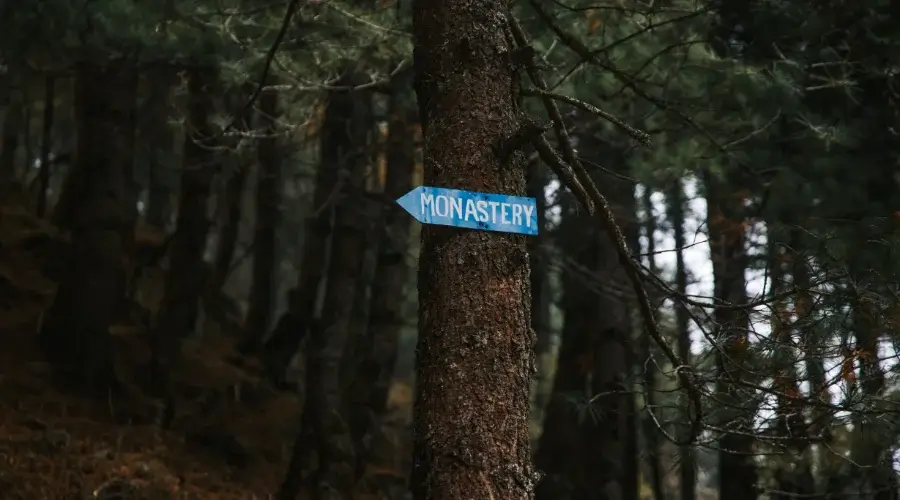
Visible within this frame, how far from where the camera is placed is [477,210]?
10.9 ft

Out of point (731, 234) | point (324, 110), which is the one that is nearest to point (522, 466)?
point (731, 234)

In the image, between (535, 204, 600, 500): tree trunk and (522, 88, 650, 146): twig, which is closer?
(522, 88, 650, 146): twig

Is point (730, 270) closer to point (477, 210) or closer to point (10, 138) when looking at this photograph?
point (477, 210)

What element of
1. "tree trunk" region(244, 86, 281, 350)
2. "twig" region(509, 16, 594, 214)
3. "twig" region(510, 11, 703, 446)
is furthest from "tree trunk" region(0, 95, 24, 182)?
"twig" region(510, 11, 703, 446)

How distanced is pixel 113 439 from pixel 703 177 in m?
6.73

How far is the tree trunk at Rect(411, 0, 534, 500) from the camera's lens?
319 centimetres

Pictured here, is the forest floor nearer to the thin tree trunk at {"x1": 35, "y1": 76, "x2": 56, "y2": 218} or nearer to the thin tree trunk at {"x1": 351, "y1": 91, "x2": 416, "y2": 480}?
the thin tree trunk at {"x1": 35, "y1": 76, "x2": 56, "y2": 218}

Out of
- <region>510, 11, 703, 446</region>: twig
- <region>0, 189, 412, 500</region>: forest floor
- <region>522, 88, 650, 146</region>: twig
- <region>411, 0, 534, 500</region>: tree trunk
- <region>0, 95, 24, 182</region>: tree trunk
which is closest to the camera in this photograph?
<region>411, 0, 534, 500</region>: tree trunk

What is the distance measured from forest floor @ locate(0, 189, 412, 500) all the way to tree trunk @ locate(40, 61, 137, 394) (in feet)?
0.76

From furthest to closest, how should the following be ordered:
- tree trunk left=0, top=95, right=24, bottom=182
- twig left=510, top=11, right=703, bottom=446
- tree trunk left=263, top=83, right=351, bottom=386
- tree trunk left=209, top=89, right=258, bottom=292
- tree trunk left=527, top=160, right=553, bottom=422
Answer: tree trunk left=0, top=95, right=24, bottom=182, tree trunk left=209, top=89, right=258, bottom=292, tree trunk left=263, top=83, right=351, bottom=386, tree trunk left=527, top=160, right=553, bottom=422, twig left=510, top=11, right=703, bottom=446

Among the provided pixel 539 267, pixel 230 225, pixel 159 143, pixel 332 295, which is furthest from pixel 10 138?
pixel 539 267

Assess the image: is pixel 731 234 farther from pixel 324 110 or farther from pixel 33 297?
pixel 33 297

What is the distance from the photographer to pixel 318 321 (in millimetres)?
11961

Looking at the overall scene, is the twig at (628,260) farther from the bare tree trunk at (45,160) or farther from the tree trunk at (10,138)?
the tree trunk at (10,138)
